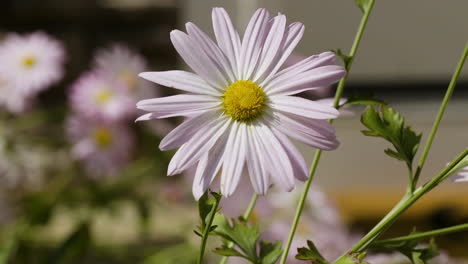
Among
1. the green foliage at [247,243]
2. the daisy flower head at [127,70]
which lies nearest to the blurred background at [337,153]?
the daisy flower head at [127,70]

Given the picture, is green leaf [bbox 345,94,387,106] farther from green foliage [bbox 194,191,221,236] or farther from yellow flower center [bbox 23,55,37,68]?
yellow flower center [bbox 23,55,37,68]

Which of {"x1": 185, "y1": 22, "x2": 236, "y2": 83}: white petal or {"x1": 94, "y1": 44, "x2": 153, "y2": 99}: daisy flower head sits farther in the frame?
{"x1": 94, "y1": 44, "x2": 153, "y2": 99}: daisy flower head

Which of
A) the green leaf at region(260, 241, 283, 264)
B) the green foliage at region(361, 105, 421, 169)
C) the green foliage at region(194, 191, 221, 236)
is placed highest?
the green foliage at region(361, 105, 421, 169)

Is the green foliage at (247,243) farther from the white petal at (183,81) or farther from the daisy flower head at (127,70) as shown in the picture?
the daisy flower head at (127,70)

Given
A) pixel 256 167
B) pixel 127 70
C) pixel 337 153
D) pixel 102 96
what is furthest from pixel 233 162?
pixel 337 153

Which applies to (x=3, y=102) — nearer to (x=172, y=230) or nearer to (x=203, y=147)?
(x=172, y=230)

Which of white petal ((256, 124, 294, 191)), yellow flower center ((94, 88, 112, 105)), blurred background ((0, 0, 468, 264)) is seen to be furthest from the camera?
blurred background ((0, 0, 468, 264))

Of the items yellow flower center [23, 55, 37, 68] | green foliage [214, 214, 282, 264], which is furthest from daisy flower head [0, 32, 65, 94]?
green foliage [214, 214, 282, 264]
